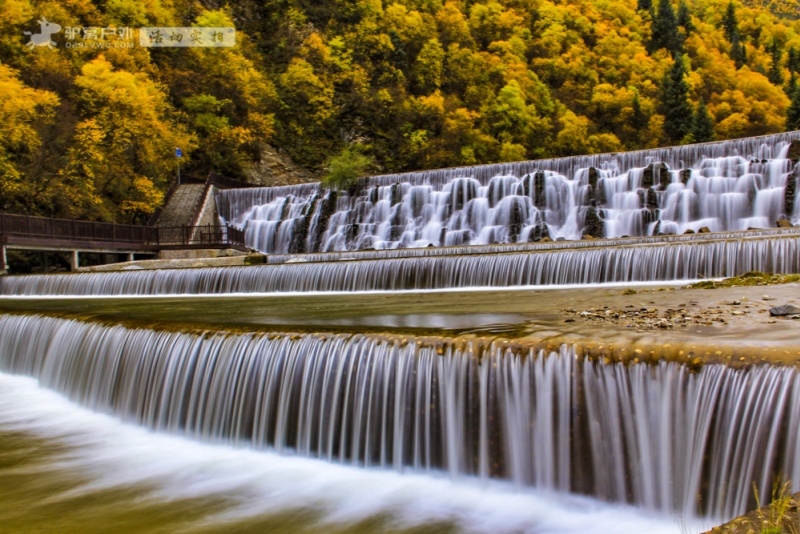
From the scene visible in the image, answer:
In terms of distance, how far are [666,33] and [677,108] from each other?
2225 centimetres

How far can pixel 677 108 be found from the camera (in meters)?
53.5

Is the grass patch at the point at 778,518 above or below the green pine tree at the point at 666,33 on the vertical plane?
below

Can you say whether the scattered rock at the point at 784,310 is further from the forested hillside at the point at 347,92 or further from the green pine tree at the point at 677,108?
the green pine tree at the point at 677,108

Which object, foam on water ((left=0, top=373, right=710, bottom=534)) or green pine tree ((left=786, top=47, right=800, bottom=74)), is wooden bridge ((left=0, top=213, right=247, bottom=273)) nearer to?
foam on water ((left=0, top=373, right=710, bottom=534))

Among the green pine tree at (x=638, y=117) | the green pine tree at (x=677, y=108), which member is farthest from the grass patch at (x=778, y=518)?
the green pine tree at (x=638, y=117)

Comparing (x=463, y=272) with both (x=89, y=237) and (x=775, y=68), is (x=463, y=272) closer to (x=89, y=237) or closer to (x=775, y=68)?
(x=89, y=237)

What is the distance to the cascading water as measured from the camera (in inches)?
927

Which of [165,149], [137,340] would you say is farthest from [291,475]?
[165,149]

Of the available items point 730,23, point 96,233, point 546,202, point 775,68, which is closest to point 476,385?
point 546,202

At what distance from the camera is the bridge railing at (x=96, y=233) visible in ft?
72.6

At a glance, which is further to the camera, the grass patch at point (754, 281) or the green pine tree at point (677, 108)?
the green pine tree at point (677, 108)

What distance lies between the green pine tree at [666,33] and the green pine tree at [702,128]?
21102 millimetres

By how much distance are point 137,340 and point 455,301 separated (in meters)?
5.29

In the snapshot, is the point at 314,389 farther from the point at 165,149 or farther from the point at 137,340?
the point at 165,149
